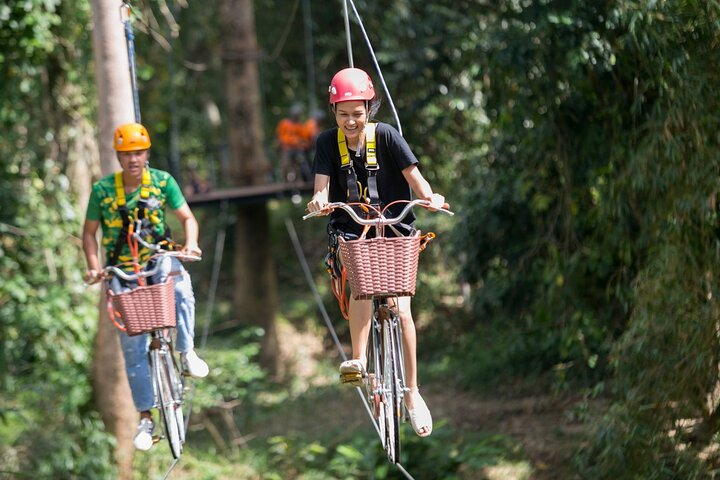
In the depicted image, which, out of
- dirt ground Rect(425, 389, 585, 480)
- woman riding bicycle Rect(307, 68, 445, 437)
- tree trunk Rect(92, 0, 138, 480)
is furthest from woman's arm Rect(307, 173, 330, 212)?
dirt ground Rect(425, 389, 585, 480)

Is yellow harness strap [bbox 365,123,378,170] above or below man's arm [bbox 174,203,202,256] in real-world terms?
above

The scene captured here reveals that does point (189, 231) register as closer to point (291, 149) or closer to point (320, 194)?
point (320, 194)

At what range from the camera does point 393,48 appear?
565 inches

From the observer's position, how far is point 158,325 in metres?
6.15

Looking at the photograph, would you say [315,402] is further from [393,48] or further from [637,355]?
[637,355]

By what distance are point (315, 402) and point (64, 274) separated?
484 cm

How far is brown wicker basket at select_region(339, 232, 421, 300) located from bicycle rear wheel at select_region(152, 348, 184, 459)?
6.19ft

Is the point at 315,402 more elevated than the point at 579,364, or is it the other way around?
the point at 579,364

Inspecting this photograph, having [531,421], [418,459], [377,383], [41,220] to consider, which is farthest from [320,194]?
[531,421]

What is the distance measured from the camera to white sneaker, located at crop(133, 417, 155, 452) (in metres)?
6.35

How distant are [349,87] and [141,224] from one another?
1887 mm

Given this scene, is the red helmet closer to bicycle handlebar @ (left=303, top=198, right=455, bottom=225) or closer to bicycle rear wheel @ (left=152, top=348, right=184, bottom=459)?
bicycle handlebar @ (left=303, top=198, right=455, bottom=225)

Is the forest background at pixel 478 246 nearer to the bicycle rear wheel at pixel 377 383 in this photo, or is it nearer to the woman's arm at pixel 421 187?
the woman's arm at pixel 421 187

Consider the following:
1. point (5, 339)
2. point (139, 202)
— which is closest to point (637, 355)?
point (139, 202)
